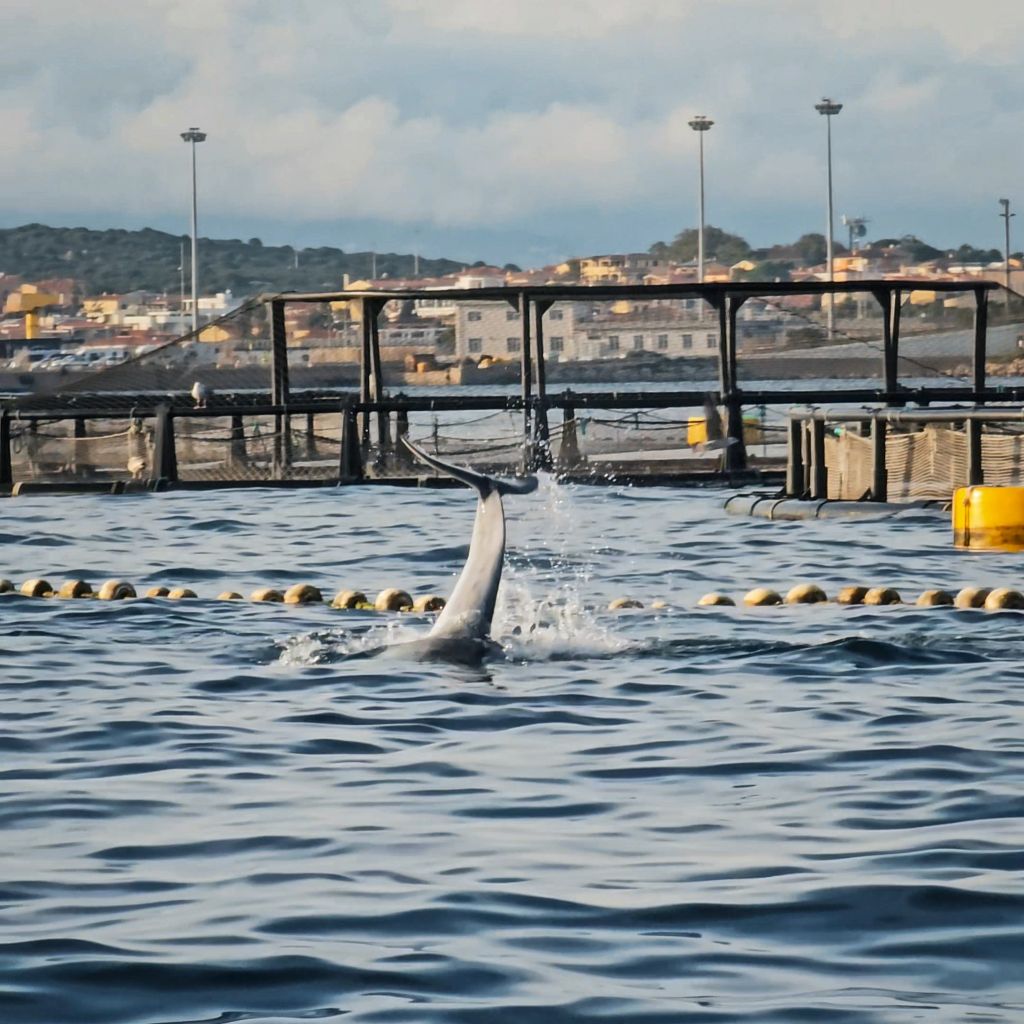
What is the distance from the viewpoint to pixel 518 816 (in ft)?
26.1

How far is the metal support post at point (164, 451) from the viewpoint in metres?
27.9

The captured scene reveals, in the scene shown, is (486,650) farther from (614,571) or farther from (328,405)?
(328,405)

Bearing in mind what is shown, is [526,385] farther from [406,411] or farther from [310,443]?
[310,443]

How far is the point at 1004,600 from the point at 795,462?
10141 mm

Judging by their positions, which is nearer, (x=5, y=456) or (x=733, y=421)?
(x=733, y=421)

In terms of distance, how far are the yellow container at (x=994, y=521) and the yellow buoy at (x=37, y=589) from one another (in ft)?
27.3

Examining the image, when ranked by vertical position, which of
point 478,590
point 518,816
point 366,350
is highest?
point 366,350

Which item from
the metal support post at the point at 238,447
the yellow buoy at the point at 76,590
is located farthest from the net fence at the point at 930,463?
the yellow buoy at the point at 76,590

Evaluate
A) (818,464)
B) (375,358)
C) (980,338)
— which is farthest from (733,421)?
(375,358)

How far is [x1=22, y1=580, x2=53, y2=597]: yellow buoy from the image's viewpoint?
658 inches

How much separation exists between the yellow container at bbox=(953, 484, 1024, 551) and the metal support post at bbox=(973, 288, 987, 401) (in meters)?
9.69

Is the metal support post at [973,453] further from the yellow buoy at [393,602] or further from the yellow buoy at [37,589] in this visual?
the yellow buoy at [37,589]

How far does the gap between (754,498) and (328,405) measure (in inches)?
260

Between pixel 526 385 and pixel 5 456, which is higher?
pixel 526 385
